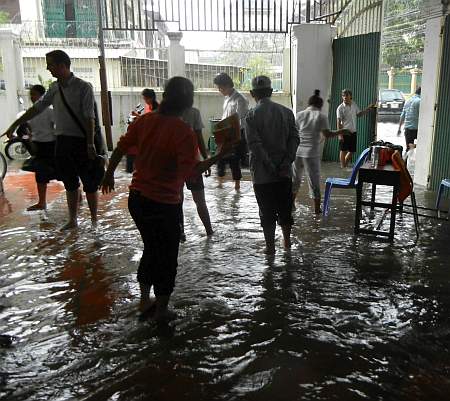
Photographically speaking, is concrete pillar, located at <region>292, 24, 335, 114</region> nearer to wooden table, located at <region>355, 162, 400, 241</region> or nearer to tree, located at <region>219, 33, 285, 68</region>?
tree, located at <region>219, 33, 285, 68</region>

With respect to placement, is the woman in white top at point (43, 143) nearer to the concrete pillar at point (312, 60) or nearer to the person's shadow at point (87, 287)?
the person's shadow at point (87, 287)

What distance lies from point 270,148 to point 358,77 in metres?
7.07

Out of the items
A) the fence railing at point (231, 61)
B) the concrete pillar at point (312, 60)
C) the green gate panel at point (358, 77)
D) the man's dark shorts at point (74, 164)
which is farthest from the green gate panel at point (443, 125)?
the fence railing at point (231, 61)

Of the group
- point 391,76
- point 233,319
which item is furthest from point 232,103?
point 391,76

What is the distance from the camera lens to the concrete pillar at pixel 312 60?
11.4m

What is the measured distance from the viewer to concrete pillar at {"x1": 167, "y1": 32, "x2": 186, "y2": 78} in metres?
13.2

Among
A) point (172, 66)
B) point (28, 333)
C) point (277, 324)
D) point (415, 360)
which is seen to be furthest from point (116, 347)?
point (172, 66)

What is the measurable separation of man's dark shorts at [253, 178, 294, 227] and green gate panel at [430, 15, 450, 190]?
4228 millimetres

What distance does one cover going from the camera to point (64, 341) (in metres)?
3.35

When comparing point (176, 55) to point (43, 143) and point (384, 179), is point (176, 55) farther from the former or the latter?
point (384, 179)

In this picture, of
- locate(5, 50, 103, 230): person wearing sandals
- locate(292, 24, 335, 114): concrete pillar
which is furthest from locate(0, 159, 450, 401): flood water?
locate(292, 24, 335, 114): concrete pillar

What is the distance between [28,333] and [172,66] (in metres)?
11.0

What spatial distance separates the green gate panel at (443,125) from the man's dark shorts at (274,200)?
4228 millimetres

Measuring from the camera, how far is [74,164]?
5.74m
